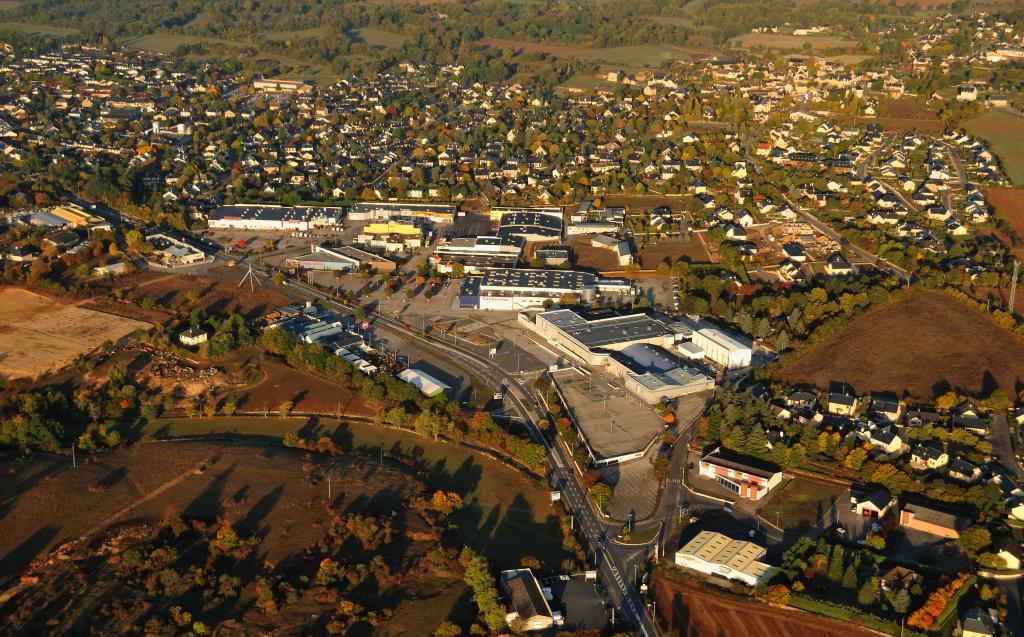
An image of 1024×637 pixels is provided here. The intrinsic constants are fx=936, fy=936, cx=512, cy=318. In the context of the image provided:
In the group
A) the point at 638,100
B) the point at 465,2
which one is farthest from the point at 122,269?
the point at 465,2

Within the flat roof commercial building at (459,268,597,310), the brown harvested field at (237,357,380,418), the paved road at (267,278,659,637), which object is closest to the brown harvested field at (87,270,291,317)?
the paved road at (267,278,659,637)

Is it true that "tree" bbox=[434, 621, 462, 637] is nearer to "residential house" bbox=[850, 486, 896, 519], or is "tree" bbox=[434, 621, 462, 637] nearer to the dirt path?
the dirt path

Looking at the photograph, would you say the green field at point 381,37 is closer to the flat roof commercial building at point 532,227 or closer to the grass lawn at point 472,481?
the flat roof commercial building at point 532,227

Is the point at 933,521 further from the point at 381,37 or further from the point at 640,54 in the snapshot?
the point at 381,37

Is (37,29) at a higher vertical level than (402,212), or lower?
higher

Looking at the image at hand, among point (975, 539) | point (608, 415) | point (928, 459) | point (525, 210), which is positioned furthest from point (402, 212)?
point (975, 539)

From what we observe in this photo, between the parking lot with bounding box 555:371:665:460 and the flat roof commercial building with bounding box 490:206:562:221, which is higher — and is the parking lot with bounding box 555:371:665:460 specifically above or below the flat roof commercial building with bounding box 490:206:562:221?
above

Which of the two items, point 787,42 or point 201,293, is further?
point 787,42
